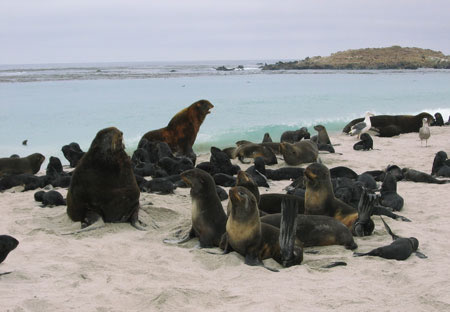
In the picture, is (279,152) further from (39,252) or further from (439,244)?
(39,252)

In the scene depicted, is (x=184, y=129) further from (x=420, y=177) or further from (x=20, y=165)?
(x=420, y=177)

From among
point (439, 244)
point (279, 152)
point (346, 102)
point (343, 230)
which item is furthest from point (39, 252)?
point (346, 102)

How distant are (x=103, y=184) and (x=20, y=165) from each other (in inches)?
186

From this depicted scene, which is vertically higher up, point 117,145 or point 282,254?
point 117,145

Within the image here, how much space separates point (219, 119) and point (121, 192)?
14013 mm

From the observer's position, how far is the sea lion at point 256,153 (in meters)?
10.5

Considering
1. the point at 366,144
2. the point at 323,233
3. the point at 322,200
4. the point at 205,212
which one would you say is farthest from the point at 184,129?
the point at 323,233

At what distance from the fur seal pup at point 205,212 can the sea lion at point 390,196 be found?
242 centimetres

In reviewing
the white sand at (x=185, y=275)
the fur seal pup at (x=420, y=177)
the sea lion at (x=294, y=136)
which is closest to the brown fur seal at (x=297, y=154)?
the fur seal pup at (x=420, y=177)

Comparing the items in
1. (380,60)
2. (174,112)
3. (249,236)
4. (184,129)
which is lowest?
(174,112)

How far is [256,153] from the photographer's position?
35.3 feet

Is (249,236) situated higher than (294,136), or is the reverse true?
(249,236)

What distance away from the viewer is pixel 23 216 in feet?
20.8

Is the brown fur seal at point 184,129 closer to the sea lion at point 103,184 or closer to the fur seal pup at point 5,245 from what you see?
the sea lion at point 103,184
